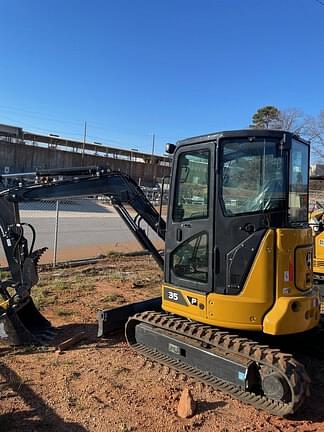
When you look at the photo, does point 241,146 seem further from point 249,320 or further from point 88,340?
point 88,340

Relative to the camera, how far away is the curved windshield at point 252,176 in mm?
4672

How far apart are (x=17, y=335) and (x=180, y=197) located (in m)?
2.87

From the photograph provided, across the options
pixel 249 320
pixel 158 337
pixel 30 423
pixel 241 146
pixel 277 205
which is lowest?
pixel 30 423

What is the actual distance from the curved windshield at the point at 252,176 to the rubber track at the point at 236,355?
138 cm

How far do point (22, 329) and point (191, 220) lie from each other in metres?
2.77

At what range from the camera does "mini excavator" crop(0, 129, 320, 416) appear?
14.8 feet

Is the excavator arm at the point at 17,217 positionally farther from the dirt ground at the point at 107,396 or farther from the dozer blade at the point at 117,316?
the dozer blade at the point at 117,316

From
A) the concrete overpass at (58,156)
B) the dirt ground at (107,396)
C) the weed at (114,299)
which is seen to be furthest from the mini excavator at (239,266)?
the concrete overpass at (58,156)

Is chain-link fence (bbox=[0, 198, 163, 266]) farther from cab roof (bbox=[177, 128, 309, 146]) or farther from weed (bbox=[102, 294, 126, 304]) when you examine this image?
cab roof (bbox=[177, 128, 309, 146])

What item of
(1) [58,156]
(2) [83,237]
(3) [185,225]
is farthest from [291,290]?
(1) [58,156]

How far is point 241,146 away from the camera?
4809 mm

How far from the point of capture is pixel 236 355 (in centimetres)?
468

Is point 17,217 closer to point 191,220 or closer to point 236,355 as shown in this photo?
point 191,220

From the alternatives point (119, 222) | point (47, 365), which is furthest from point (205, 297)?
point (119, 222)
